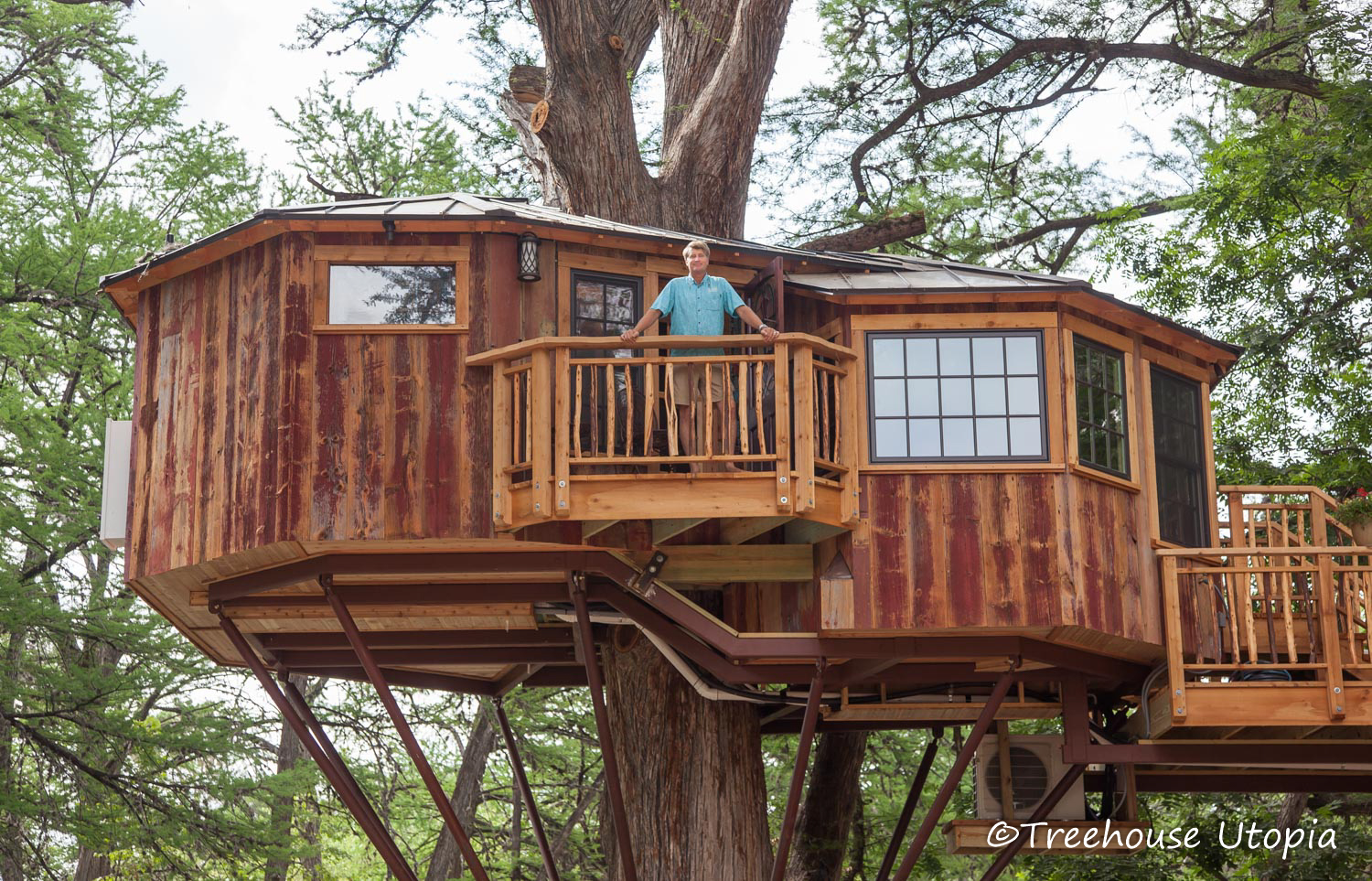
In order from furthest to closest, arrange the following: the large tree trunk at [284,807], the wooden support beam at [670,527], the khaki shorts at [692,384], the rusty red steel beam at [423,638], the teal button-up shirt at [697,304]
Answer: the large tree trunk at [284,807] → the rusty red steel beam at [423,638] → the teal button-up shirt at [697,304] → the wooden support beam at [670,527] → the khaki shorts at [692,384]

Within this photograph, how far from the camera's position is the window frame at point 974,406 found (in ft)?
39.0

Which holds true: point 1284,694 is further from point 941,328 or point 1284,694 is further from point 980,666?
point 941,328

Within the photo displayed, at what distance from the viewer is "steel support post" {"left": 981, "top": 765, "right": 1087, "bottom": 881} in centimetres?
1353

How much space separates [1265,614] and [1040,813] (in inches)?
99.9

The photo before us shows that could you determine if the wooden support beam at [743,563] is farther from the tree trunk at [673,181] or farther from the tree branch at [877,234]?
the tree branch at [877,234]

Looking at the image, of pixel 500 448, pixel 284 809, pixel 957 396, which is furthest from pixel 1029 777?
pixel 284 809

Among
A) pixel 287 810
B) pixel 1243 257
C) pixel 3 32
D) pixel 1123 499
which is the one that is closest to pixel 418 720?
pixel 287 810

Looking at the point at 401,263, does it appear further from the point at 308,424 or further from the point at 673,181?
the point at 673,181

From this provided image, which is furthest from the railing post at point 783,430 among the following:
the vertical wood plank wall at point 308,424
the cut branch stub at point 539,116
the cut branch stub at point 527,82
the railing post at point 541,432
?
the cut branch stub at point 527,82

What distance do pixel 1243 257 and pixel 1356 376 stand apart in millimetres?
1839

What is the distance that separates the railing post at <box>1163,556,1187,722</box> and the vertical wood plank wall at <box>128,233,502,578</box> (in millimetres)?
4964

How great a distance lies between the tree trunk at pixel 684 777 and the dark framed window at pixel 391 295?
3.72 meters

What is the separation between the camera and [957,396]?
39.6 feet

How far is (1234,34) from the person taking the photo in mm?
20094
